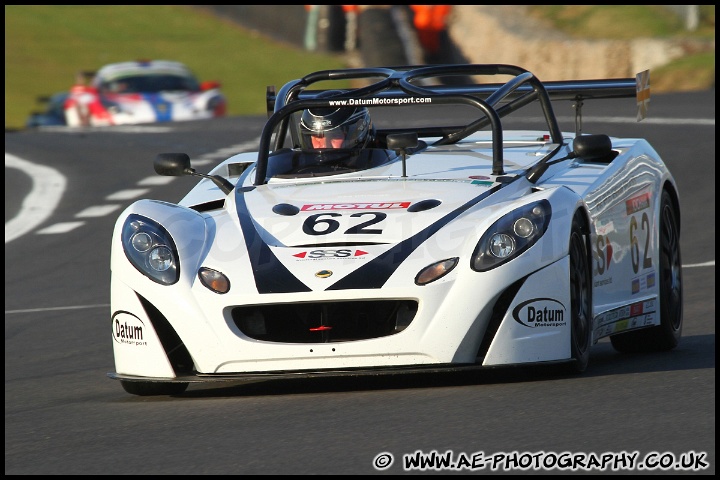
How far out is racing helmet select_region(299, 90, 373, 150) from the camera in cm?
750

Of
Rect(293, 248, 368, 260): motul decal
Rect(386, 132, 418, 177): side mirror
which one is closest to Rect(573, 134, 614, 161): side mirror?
Rect(386, 132, 418, 177): side mirror

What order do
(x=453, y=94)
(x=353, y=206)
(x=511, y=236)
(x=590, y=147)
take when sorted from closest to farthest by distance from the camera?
(x=511, y=236) < (x=353, y=206) < (x=590, y=147) < (x=453, y=94)

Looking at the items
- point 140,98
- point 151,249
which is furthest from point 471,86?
point 140,98

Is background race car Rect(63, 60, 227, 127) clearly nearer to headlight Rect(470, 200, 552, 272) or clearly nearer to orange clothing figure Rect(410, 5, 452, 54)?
orange clothing figure Rect(410, 5, 452, 54)

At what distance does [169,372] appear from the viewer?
6008 millimetres

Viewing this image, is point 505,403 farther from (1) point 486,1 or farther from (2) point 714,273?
(1) point 486,1

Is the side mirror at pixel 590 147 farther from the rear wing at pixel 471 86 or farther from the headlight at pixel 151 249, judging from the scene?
the headlight at pixel 151 249

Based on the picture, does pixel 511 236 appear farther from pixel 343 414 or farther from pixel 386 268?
pixel 343 414

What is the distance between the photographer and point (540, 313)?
5875 mm

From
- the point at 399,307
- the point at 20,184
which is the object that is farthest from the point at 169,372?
the point at 20,184

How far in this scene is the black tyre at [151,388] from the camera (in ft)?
20.5

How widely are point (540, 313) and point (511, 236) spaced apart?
1.05 ft

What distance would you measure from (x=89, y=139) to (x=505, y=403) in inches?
609

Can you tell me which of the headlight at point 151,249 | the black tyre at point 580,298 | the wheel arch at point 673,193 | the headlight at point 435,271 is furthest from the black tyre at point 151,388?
the wheel arch at point 673,193
